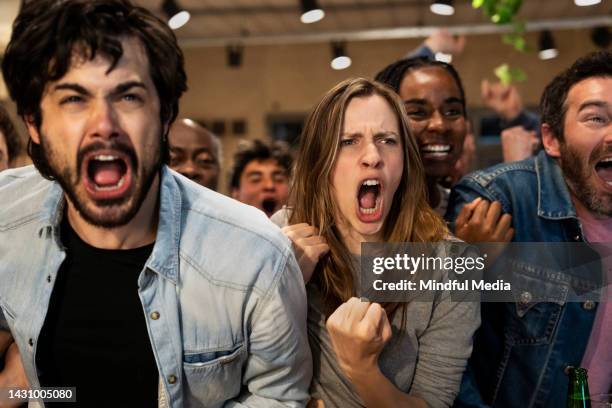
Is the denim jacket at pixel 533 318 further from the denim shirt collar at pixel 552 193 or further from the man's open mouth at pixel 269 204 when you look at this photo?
the man's open mouth at pixel 269 204

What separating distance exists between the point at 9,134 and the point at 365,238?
3.49ft

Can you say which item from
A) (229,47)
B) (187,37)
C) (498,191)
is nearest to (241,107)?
(229,47)

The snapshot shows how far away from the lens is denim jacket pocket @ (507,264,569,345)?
1.60 meters

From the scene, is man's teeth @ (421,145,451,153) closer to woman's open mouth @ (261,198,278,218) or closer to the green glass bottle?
the green glass bottle

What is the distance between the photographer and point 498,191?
1644 millimetres

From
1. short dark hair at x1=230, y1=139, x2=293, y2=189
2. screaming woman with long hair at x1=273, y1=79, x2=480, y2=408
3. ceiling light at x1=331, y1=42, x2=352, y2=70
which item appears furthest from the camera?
ceiling light at x1=331, y1=42, x2=352, y2=70

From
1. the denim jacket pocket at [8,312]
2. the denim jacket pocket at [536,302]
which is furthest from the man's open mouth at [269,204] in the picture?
the denim jacket pocket at [8,312]

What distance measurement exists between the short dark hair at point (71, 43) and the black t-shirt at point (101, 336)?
0.70 ft

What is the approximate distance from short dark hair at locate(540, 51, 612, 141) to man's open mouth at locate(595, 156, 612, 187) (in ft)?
0.37

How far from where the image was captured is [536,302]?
160 cm

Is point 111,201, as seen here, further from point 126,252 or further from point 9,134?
point 9,134

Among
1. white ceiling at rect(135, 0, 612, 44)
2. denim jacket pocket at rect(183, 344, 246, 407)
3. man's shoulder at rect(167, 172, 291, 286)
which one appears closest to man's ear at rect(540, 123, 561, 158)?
man's shoulder at rect(167, 172, 291, 286)

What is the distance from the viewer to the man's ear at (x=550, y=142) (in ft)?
5.51

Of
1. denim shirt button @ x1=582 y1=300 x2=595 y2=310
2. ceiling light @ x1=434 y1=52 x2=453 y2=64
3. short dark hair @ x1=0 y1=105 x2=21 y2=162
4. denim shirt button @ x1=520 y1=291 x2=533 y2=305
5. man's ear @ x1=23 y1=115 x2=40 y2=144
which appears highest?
ceiling light @ x1=434 y1=52 x2=453 y2=64
